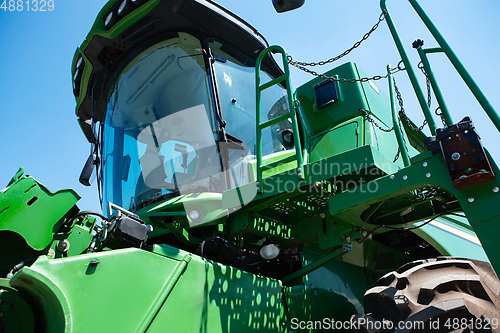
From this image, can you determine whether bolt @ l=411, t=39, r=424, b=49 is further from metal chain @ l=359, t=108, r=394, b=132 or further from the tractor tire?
the tractor tire

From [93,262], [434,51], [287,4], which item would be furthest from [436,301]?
[287,4]

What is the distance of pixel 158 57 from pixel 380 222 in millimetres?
2943

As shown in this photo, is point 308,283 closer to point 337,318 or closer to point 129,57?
point 337,318

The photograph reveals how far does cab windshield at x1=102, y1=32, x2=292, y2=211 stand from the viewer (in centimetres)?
359

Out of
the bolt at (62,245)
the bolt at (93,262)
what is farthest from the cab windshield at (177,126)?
the bolt at (93,262)

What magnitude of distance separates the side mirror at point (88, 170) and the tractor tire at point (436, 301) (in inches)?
129

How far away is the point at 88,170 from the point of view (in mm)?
4344

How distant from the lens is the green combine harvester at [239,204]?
2.11m

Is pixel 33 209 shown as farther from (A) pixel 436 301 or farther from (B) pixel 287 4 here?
(A) pixel 436 301

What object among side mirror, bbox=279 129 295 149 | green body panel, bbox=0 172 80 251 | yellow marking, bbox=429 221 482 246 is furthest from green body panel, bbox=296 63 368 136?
green body panel, bbox=0 172 80 251

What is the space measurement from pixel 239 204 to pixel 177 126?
1230 millimetres

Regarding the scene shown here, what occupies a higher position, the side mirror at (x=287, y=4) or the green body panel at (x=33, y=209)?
the side mirror at (x=287, y=4)

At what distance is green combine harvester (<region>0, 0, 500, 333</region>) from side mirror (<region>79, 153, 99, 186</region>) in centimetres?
2

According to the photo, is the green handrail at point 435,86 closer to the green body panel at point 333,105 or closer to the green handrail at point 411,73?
the green handrail at point 411,73
